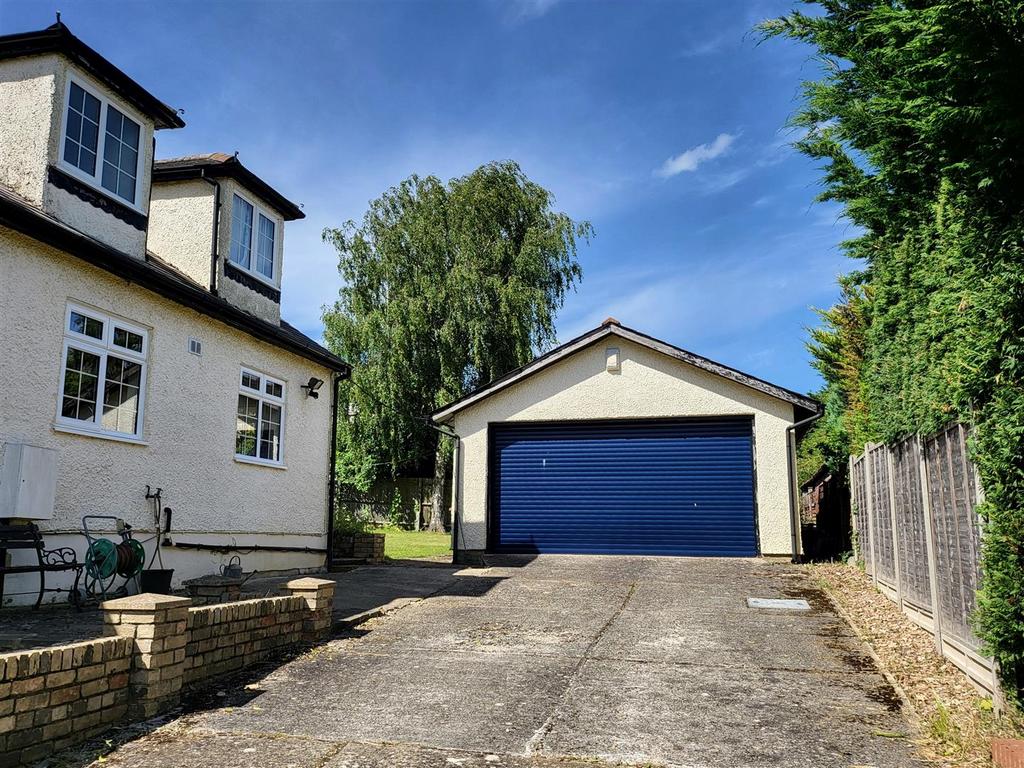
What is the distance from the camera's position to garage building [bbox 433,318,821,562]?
14266 mm

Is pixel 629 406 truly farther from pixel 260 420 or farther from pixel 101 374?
pixel 101 374

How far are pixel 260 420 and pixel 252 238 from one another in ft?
11.3

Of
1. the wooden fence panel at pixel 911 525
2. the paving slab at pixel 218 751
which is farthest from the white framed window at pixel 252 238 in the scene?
the wooden fence panel at pixel 911 525

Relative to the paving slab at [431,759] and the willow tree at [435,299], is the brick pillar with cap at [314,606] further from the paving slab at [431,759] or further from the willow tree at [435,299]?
the willow tree at [435,299]

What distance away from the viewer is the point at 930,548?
6.34 meters

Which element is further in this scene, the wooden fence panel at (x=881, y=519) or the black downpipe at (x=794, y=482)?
the black downpipe at (x=794, y=482)

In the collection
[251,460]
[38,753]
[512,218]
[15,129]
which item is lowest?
[38,753]

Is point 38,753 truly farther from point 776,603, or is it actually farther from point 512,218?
point 512,218

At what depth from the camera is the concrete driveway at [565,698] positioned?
13.7ft

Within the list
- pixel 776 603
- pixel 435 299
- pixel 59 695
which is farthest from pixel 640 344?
pixel 435 299

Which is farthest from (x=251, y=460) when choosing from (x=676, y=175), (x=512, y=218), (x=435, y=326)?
(x=512, y=218)

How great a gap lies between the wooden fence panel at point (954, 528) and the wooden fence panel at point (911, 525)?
45 cm

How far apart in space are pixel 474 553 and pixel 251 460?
5183 mm

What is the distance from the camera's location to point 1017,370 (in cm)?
424
